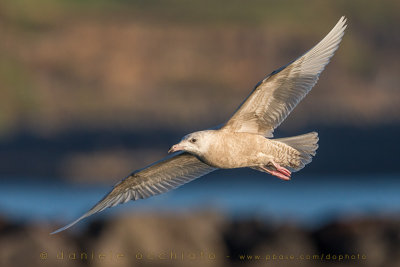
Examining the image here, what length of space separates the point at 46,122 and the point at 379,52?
79.5 feet

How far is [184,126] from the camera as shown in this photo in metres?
51.2

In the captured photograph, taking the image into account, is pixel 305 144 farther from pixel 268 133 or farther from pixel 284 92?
pixel 284 92

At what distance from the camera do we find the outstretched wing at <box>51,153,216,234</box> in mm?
12852

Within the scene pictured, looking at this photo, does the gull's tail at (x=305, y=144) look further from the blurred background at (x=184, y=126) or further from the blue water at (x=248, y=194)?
the blue water at (x=248, y=194)

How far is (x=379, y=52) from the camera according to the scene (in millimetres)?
64688

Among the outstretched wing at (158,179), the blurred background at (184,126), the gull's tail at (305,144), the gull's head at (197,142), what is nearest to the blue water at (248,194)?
the blurred background at (184,126)

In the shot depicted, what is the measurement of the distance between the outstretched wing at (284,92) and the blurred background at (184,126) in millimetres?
5399

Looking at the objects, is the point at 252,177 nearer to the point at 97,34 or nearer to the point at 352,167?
the point at 352,167

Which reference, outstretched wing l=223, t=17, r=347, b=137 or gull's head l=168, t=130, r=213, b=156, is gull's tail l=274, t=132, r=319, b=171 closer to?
outstretched wing l=223, t=17, r=347, b=137

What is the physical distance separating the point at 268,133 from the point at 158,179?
1.64 meters

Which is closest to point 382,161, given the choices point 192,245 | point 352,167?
point 352,167

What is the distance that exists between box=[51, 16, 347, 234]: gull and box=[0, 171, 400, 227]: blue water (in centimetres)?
1602

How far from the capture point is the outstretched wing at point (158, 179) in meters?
12.9

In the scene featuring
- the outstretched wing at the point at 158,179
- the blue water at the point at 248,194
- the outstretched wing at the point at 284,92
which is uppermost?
the blue water at the point at 248,194
